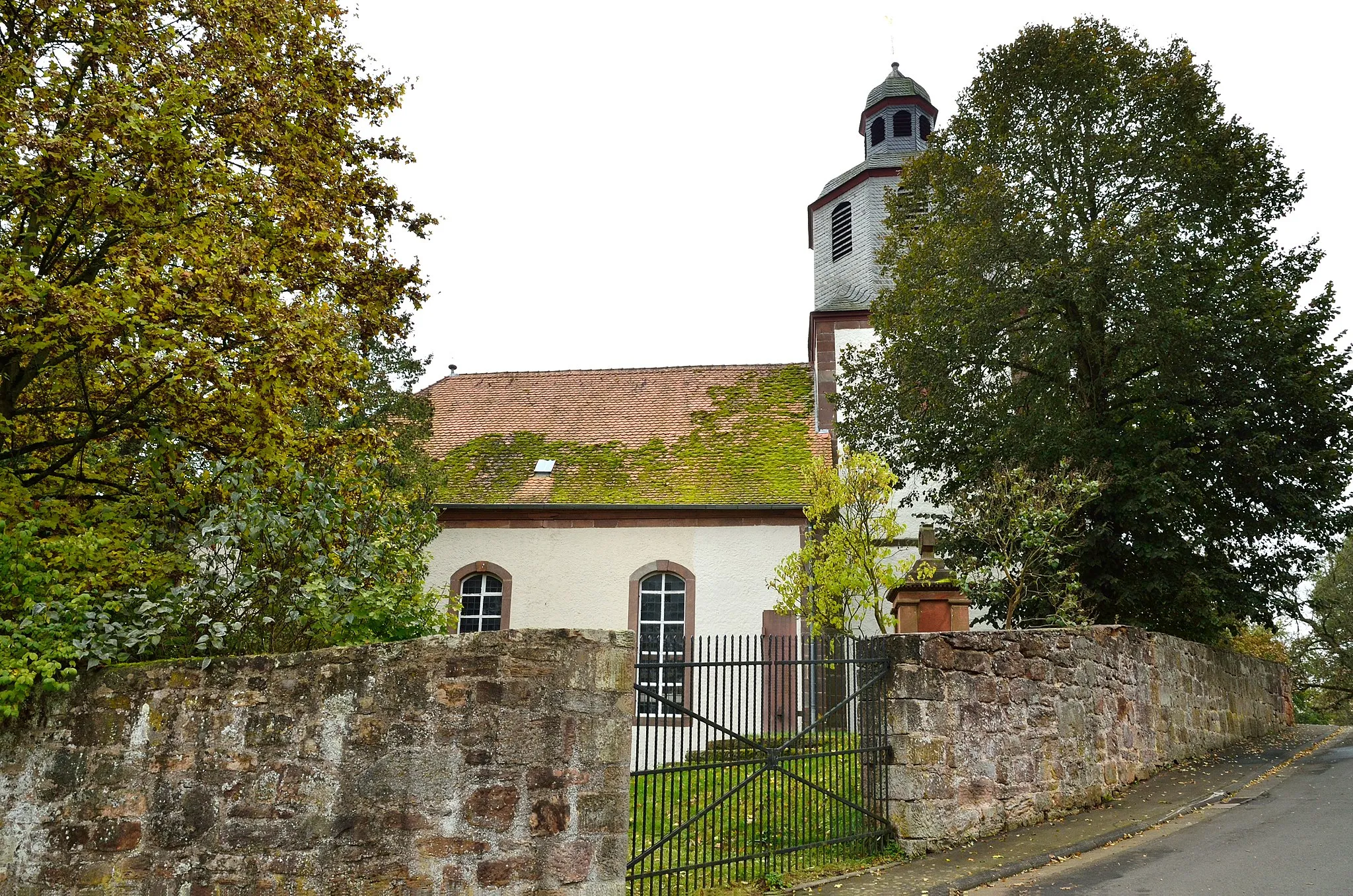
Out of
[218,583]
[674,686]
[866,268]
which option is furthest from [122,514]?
[866,268]

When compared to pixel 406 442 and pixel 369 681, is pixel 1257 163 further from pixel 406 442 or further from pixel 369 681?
pixel 369 681

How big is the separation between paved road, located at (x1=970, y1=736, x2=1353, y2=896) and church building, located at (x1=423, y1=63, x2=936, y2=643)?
797cm

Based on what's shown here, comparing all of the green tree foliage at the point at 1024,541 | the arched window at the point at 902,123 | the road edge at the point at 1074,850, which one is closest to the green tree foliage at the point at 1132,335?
the green tree foliage at the point at 1024,541

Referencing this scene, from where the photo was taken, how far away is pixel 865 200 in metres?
21.7

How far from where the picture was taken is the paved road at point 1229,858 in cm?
647

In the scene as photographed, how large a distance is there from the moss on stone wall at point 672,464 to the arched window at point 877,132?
7375mm

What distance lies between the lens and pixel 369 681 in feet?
18.6

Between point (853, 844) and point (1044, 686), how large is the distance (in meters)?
2.55

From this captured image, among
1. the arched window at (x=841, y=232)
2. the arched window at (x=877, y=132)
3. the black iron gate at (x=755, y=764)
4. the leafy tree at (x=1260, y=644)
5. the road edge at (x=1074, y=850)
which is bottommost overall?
the road edge at (x=1074, y=850)

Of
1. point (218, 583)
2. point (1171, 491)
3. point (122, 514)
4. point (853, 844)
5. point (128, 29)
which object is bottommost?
point (853, 844)

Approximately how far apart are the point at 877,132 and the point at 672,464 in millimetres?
11115

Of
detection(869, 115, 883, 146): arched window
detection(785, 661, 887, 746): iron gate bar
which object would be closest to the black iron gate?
detection(785, 661, 887, 746): iron gate bar

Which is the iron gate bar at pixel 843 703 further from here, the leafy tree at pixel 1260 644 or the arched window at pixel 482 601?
the leafy tree at pixel 1260 644

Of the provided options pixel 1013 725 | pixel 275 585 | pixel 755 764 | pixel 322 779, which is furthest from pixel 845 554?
pixel 322 779
